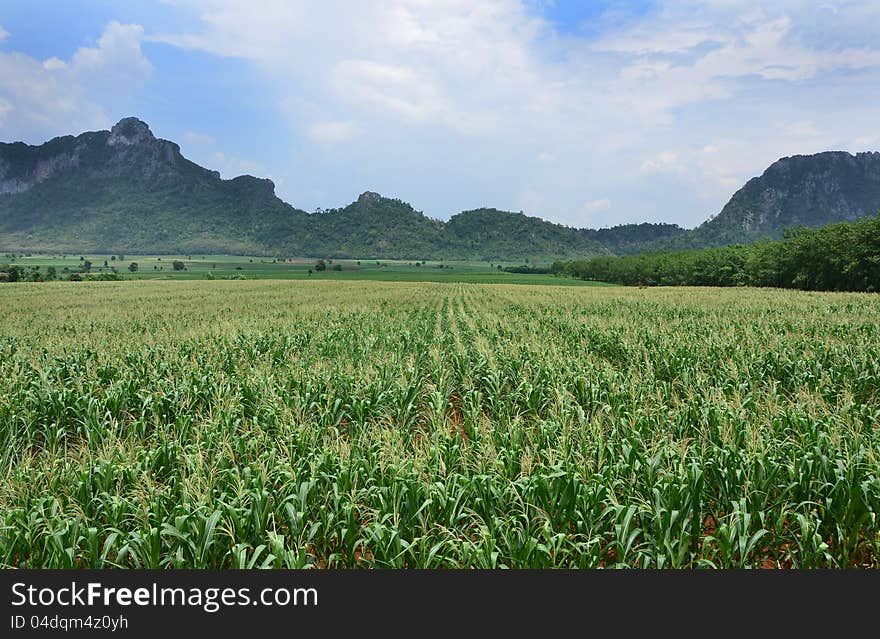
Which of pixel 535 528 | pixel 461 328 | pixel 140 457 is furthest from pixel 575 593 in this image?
pixel 461 328

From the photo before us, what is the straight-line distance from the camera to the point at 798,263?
76.7 metres

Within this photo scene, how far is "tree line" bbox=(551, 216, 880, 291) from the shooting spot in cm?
6353

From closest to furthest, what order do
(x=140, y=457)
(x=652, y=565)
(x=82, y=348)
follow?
(x=652, y=565)
(x=140, y=457)
(x=82, y=348)

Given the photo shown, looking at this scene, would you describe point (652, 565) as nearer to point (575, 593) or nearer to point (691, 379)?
point (575, 593)

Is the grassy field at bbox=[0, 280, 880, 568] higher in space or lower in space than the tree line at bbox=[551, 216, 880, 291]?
lower

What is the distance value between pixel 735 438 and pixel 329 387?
7.81m

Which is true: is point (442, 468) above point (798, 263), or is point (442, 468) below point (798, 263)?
below

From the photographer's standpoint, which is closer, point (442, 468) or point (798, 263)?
point (442, 468)

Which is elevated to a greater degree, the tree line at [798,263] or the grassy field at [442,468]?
the tree line at [798,263]

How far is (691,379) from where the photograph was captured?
12.2 m

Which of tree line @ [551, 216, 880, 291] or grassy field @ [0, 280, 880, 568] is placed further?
tree line @ [551, 216, 880, 291]

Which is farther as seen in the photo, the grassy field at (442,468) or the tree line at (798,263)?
the tree line at (798,263)

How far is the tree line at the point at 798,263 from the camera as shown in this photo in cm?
6353

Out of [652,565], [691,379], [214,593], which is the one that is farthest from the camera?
[691,379]
